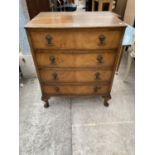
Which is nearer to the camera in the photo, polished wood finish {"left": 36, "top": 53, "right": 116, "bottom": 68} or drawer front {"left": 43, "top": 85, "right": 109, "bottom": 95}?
polished wood finish {"left": 36, "top": 53, "right": 116, "bottom": 68}

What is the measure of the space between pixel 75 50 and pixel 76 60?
109 mm

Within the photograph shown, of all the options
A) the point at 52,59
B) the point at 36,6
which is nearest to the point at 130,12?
the point at 36,6

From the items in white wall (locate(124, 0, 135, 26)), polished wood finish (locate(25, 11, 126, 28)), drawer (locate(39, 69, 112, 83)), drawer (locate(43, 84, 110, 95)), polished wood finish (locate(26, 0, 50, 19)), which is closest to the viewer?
polished wood finish (locate(25, 11, 126, 28))

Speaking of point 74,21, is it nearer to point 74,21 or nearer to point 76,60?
point 74,21

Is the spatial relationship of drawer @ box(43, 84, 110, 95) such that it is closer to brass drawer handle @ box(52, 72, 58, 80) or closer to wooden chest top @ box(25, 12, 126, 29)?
brass drawer handle @ box(52, 72, 58, 80)

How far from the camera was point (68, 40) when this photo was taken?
1161 mm

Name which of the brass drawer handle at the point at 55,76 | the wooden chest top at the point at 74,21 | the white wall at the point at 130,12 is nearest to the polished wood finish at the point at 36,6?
the wooden chest top at the point at 74,21

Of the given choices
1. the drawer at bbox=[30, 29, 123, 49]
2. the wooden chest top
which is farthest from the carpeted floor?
the wooden chest top

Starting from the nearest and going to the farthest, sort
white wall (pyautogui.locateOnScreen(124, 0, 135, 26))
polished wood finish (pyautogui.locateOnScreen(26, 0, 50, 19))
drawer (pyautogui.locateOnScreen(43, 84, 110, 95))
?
drawer (pyautogui.locateOnScreen(43, 84, 110, 95)) → polished wood finish (pyautogui.locateOnScreen(26, 0, 50, 19)) → white wall (pyautogui.locateOnScreen(124, 0, 135, 26))

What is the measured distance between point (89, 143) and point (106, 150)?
0.56ft

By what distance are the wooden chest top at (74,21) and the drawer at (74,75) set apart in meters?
0.44

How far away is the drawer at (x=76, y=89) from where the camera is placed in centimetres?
151

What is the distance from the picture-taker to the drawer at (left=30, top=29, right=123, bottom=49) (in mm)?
1115
